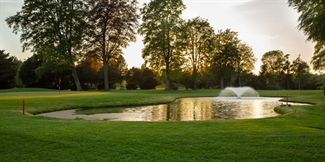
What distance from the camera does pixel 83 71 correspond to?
61031mm

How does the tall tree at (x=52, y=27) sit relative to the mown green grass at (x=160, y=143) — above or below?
above

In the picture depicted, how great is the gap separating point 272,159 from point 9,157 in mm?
6679

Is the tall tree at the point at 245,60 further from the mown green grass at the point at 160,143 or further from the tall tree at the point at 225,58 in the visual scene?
the mown green grass at the point at 160,143

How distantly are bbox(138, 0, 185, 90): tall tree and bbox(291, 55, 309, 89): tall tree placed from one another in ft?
125

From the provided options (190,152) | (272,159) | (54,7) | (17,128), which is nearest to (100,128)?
(17,128)

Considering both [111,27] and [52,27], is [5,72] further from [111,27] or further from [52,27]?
[111,27]

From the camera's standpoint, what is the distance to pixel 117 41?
48562 millimetres

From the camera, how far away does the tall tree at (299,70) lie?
7012cm

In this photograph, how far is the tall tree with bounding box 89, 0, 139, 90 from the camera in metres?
47.5

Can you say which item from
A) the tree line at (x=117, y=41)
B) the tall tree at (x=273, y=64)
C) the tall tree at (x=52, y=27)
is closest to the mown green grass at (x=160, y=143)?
the tree line at (x=117, y=41)

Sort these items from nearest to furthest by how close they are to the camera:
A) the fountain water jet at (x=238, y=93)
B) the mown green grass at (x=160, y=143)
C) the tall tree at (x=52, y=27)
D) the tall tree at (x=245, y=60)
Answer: the mown green grass at (x=160, y=143) → the fountain water jet at (x=238, y=93) → the tall tree at (x=52, y=27) → the tall tree at (x=245, y=60)

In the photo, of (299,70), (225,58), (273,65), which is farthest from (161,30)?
(273,65)

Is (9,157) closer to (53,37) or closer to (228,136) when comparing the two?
(228,136)

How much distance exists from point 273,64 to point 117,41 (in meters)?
52.9
